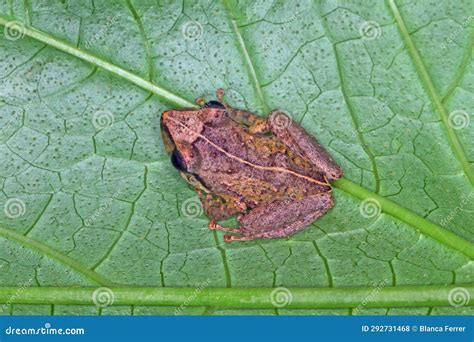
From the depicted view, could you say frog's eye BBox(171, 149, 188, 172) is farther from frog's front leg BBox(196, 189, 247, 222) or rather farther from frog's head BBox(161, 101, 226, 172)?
frog's front leg BBox(196, 189, 247, 222)

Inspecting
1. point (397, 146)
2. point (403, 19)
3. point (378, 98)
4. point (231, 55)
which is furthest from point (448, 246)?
point (231, 55)

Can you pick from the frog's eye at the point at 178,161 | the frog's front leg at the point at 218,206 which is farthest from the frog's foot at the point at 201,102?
the frog's front leg at the point at 218,206

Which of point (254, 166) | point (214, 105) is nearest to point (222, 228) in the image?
point (254, 166)

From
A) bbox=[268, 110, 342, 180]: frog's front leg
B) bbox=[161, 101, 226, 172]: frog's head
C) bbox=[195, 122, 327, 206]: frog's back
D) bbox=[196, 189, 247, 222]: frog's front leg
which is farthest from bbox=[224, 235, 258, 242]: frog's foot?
bbox=[268, 110, 342, 180]: frog's front leg

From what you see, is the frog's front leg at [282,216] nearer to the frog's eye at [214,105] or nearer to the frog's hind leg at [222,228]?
the frog's hind leg at [222,228]

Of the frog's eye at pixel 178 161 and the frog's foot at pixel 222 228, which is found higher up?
the frog's eye at pixel 178 161
